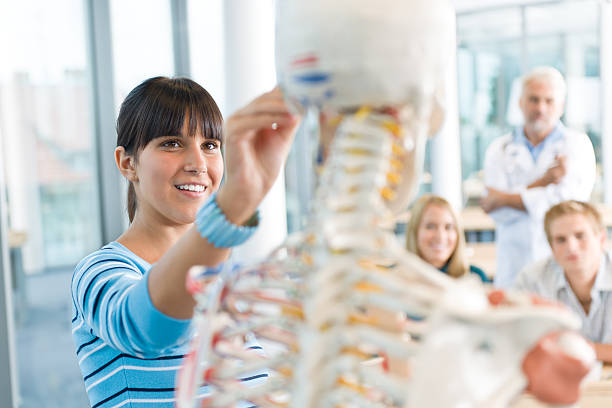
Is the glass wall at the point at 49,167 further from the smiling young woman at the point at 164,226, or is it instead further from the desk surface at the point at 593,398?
the desk surface at the point at 593,398

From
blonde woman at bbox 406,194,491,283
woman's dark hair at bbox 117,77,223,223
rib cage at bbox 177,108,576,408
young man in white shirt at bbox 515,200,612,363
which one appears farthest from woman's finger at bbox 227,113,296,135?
blonde woman at bbox 406,194,491,283

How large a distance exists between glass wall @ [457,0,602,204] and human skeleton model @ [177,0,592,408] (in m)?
5.96

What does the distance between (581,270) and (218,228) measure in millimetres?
1593

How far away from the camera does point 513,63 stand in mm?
6410

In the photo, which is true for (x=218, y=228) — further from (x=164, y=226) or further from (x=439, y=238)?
(x=439, y=238)

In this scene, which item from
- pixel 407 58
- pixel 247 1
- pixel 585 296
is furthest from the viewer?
pixel 247 1

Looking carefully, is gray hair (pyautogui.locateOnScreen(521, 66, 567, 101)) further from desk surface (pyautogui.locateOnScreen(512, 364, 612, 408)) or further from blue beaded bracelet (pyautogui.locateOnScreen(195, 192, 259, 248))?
blue beaded bracelet (pyautogui.locateOnScreen(195, 192, 259, 248))

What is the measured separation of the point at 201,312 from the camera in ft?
2.05

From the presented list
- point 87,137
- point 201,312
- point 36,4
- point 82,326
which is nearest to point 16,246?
point 87,137

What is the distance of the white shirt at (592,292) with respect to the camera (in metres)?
1.95

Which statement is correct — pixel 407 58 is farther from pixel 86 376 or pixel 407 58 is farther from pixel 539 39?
pixel 539 39

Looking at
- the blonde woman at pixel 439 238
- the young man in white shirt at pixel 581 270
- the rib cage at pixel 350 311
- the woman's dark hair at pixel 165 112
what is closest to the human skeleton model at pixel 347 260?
the rib cage at pixel 350 311

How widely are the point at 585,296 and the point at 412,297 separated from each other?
1723 millimetres

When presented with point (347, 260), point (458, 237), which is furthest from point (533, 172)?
point (347, 260)
